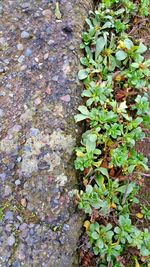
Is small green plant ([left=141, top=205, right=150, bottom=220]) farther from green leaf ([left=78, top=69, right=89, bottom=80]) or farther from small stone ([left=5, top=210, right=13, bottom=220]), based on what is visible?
green leaf ([left=78, top=69, right=89, bottom=80])

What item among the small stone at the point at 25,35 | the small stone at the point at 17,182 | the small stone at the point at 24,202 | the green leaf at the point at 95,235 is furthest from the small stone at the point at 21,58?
the green leaf at the point at 95,235

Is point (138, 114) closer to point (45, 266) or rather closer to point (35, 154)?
point (35, 154)

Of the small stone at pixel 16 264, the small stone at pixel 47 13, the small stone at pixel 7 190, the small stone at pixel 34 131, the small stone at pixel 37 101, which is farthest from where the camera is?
the small stone at pixel 47 13

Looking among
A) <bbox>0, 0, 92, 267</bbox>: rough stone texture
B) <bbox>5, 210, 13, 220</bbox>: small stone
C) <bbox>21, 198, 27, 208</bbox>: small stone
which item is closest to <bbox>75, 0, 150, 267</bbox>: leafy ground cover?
<bbox>0, 0, 92, 267</bbox>: rough stone texture

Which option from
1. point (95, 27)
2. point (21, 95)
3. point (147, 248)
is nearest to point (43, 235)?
point (147, 248)

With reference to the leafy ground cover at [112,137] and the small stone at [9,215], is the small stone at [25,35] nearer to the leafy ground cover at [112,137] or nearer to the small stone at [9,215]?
the leafy ground cover at [112,137]

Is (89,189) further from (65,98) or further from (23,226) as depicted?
(65,98)
